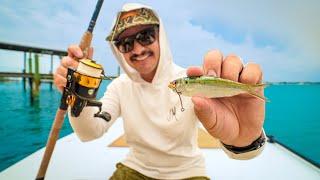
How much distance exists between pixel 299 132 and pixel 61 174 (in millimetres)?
13276

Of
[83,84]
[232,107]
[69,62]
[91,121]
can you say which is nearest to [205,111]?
[232,107]

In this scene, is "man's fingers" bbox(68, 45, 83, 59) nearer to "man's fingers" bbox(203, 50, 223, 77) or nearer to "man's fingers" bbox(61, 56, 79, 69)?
"man's fingers" bbox(61, 56, 79, 69)

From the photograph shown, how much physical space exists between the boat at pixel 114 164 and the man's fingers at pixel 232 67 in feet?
7.48

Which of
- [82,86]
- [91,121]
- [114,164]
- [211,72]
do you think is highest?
[211,72]

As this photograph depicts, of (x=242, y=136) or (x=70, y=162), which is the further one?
(x=70, y=162)

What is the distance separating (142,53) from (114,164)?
1.96 metres

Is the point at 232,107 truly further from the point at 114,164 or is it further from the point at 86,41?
the point at 114,164

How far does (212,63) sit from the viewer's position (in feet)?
4.44

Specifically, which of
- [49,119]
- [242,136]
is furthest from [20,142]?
[242,136]

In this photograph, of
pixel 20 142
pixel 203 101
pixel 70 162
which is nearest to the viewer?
pixel 203 101

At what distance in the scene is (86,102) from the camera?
1.82 metres

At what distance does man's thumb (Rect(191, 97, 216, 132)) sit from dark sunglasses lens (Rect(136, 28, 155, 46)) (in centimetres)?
109

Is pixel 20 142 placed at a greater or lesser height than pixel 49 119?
greater

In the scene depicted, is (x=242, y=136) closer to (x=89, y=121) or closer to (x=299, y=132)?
(x=89, y=121)
